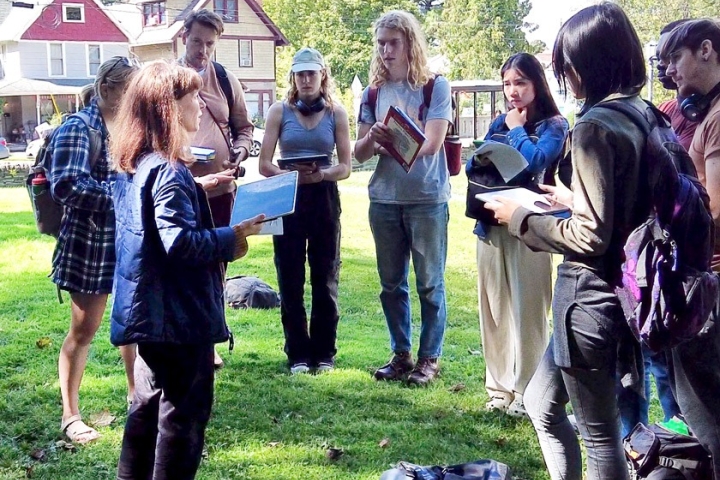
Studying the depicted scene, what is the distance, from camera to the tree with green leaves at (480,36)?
4097 cm

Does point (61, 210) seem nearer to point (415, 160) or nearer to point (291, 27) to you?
point (415, 160)

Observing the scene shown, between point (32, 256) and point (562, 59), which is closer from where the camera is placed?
point (562, 59)

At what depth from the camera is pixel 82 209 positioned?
4.03 meters

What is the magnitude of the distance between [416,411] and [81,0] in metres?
43.3

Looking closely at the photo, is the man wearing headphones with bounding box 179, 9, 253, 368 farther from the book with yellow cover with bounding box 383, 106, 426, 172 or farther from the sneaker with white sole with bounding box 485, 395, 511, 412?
the sneaker with white sole with bounding box 485, 395, 511, 412

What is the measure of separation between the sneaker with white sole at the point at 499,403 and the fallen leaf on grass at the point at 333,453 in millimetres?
1044

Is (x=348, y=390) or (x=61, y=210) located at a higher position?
(x=61, y=210)

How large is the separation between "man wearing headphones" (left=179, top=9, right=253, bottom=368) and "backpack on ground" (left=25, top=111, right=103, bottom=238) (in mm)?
1131

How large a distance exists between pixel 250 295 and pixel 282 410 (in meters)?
2.86

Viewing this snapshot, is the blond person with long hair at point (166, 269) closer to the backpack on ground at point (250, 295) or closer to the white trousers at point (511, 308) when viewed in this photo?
the white trousers at point (511, 308)

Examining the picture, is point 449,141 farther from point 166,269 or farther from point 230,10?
point 230,10

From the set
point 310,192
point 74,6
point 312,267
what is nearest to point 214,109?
point 310,192

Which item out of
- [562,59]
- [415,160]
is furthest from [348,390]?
[562,59]

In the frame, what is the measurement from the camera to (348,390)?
520 centimetres
